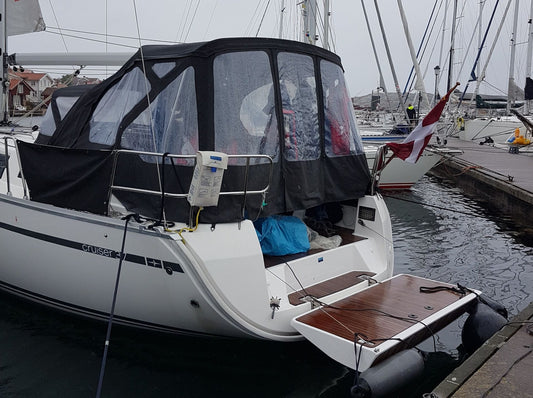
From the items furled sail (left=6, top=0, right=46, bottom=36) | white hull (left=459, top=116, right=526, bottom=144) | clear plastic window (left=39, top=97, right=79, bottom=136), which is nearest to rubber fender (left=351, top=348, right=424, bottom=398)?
clear plastic window (left=39, top=97, right=79, bottom=136)

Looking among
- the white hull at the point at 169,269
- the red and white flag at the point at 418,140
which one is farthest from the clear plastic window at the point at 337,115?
the white hull at the point at 169,269

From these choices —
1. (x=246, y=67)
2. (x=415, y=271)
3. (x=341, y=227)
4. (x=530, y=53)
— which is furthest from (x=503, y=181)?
(x=530, y=53)

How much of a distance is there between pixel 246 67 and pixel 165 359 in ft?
9.42

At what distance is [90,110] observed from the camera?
220 inches

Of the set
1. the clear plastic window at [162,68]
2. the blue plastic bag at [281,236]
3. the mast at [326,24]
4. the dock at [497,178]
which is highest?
the mast at [326,24]

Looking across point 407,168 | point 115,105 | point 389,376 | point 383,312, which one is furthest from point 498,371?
point 407,168

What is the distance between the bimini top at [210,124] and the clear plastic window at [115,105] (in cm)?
1

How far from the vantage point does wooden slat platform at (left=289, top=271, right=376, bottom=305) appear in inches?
197

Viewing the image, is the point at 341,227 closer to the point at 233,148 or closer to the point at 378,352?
the point at 233,148

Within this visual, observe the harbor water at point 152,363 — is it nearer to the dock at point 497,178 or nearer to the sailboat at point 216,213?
the sailboat at point 216,213

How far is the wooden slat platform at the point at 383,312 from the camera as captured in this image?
439cm

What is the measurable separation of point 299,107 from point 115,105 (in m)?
1.84

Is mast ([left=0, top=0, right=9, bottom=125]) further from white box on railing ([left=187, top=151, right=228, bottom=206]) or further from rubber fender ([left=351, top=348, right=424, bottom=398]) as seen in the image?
rubber fender ([left=351, top=348, right=424, bottom=398])

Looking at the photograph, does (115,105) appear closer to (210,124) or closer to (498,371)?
(210,124)
